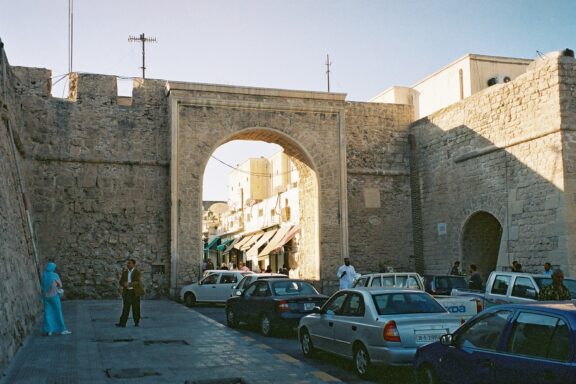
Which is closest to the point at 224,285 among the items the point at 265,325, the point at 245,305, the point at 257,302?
the point at 245,305

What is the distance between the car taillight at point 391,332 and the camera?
27.8 feet

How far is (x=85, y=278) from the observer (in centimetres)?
2308

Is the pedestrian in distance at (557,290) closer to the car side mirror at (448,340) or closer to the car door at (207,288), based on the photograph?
the car side mirror at (448,340)

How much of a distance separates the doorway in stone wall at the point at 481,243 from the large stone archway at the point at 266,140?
4889mm

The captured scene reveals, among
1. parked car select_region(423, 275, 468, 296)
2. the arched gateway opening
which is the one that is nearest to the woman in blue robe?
parked car select_region(423, 275, 468, 296)

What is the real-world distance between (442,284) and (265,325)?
198 inches

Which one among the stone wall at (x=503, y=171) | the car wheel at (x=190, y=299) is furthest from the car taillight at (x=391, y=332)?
the car wheel at (x=190, y=299)

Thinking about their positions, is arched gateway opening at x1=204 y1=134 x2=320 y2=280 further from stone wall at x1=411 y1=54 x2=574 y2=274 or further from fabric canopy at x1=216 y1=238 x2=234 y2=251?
stone wall at x1=411 y1=54 x2=574 y2=274

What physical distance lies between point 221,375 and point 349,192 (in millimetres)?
18199

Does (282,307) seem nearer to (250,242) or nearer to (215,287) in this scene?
(215,287)

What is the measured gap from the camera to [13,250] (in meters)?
12.7

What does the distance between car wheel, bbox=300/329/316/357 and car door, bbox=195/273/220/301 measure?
11.2m

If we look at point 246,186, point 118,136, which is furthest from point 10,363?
point 246,186

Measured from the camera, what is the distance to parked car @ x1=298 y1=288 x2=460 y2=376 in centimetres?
849
